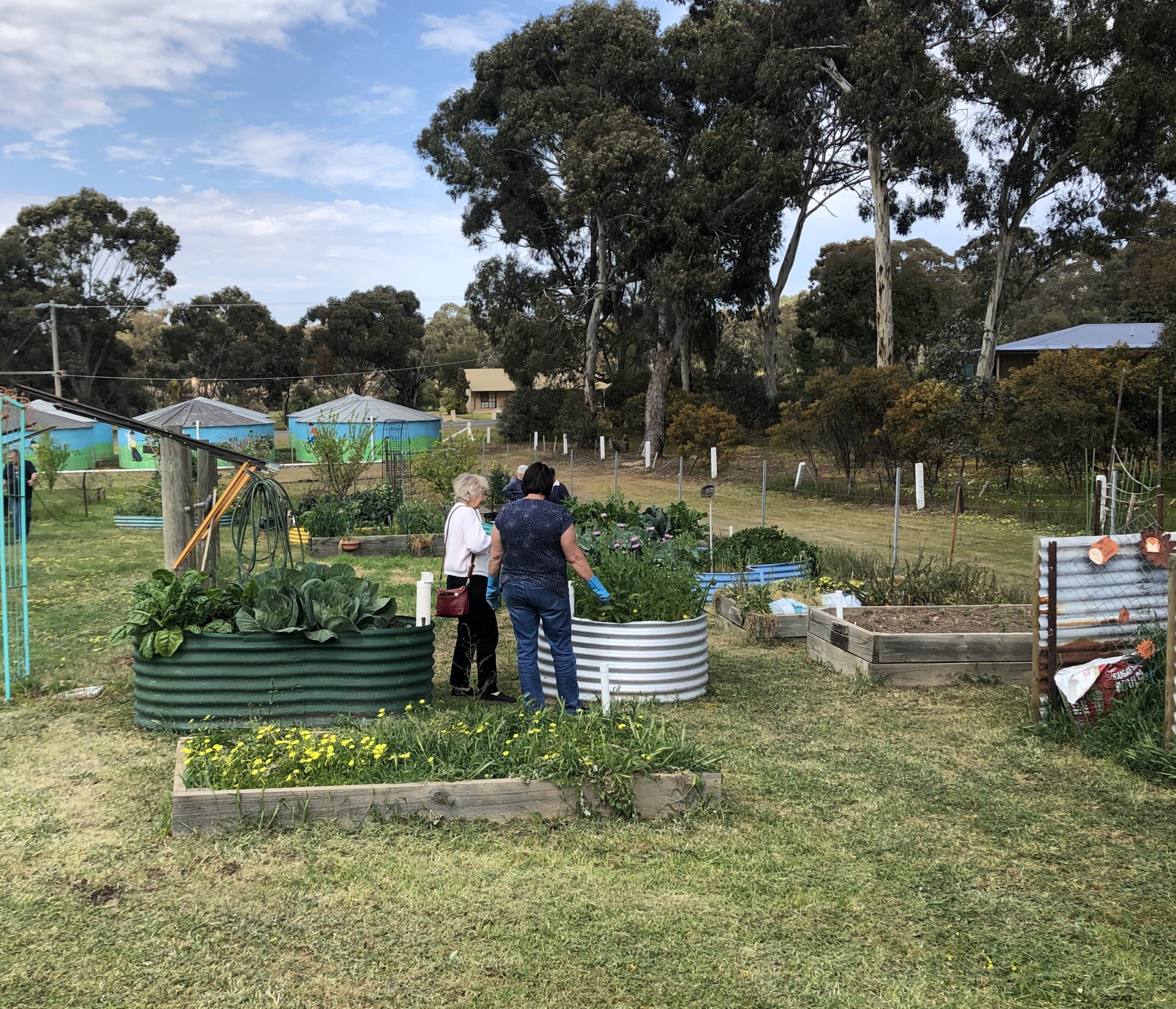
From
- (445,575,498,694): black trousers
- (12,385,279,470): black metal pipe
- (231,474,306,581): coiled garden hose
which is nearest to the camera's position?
(12,385,279,470): black metal pipe

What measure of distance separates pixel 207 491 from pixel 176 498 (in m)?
0.56

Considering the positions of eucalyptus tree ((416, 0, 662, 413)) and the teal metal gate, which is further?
eucalyptus tree ((416, 0, 662, 413))

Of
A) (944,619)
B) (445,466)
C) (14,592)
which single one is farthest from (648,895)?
(445,466)

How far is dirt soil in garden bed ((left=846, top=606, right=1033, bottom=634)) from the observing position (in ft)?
24.7

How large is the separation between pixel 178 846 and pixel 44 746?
1.96 meters

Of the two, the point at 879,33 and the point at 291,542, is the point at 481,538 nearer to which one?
the point at 291,542

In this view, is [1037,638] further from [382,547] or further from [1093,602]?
[382,547]

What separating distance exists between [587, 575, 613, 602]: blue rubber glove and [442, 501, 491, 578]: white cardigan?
81cm

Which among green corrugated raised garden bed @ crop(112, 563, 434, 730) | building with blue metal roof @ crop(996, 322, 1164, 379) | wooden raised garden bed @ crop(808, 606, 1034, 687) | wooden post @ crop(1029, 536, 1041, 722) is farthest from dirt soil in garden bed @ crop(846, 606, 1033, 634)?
building with blue metal roof @ crop(996, 322, 1164, 379)

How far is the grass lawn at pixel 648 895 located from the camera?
3.29 meters

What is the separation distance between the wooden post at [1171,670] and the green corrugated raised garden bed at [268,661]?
419cm

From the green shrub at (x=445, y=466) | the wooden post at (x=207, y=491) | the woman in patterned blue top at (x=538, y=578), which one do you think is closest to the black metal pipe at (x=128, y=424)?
the wooden post at (x=207, y=491)

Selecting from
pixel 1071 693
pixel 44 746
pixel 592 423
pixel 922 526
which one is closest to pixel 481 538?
pixel 44 746

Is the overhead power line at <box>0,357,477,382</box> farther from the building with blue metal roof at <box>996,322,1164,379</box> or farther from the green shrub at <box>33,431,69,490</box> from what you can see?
the green shrub at <box>33,431,69,490</box>
